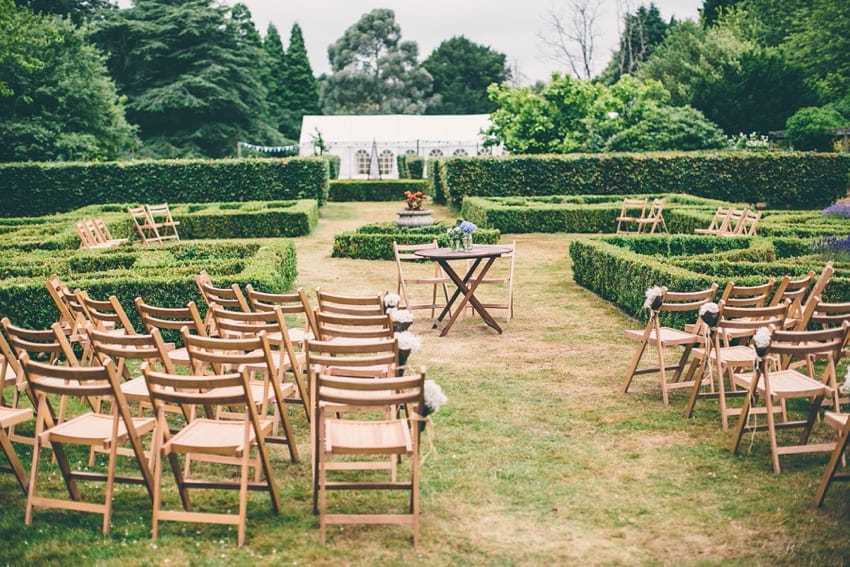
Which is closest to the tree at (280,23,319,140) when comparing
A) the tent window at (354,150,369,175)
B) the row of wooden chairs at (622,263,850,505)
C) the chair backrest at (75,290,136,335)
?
the tent window at (354,150,369,175)

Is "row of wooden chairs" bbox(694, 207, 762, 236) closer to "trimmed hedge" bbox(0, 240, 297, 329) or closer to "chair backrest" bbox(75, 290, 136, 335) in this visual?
"trimmed hedge" bbox(0, 240, 297, 329)

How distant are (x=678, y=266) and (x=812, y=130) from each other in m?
20.8

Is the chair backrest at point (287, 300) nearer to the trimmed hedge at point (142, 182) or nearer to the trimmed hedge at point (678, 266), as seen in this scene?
the trimmed hedge at point (678, 266)

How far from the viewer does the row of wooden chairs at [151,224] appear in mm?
17125

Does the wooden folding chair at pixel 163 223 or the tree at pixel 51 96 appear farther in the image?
the tree at pixel 51 96

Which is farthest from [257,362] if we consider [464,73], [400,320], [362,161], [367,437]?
[464,73]

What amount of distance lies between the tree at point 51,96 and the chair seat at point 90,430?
23433mm

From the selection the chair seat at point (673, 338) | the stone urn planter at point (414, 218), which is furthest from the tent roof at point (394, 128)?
the chair seat at point (673, 338)

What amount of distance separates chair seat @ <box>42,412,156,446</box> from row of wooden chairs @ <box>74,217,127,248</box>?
1006 centimetres

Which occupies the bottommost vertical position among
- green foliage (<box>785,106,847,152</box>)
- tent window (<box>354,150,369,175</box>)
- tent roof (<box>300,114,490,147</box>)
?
tent window (<box>354,150,369,175</box>)

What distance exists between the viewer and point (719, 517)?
4.36 meters

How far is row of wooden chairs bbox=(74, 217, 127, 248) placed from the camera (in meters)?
14.1

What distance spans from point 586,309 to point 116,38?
38771 mm

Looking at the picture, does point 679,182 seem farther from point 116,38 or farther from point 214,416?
point 116,38
